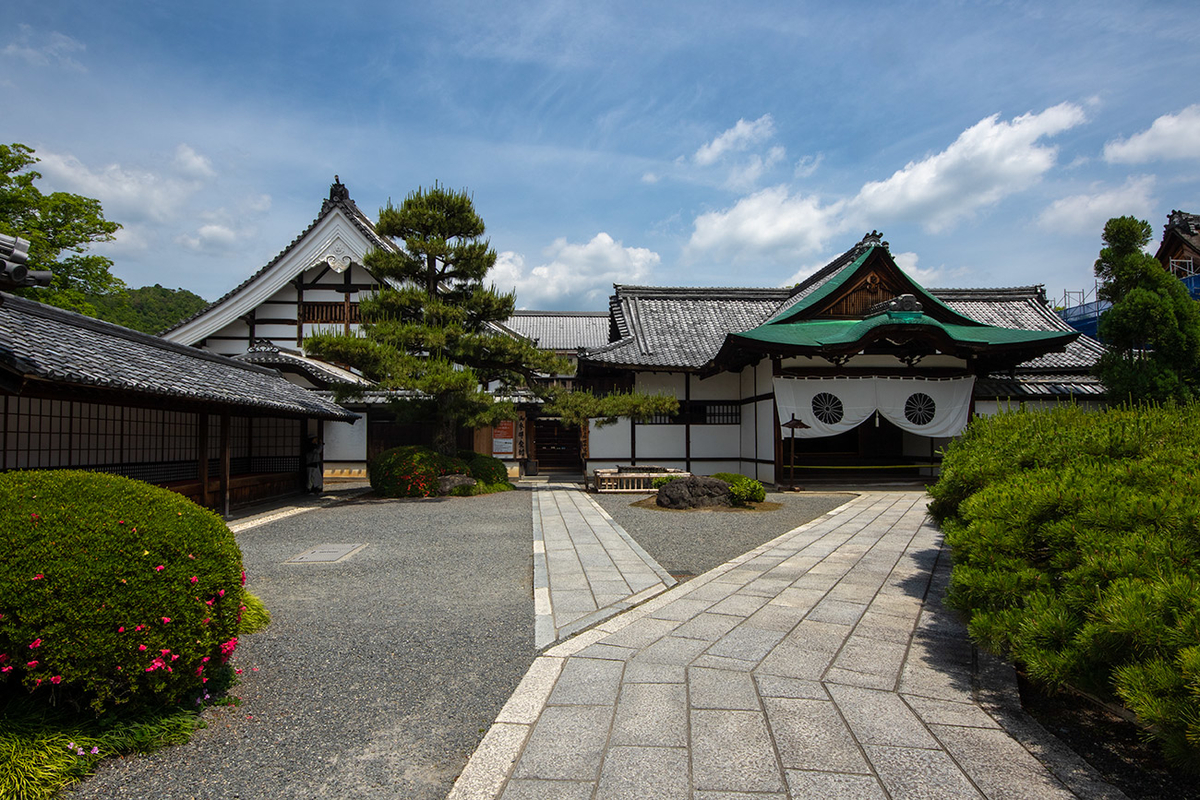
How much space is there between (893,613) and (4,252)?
704cm

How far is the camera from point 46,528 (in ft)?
9.34

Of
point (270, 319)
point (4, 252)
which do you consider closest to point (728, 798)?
point (4, 252)

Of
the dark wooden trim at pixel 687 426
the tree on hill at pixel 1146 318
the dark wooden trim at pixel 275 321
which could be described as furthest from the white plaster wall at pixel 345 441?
the tree on hill at pixel 1146 318

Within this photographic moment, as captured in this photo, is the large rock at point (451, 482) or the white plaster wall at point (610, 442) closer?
the large rock at point (451, 482)

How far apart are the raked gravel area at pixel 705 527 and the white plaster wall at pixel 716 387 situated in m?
4.54

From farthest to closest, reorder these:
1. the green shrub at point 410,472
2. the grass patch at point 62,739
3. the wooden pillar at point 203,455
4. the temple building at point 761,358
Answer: the temple building at point 761,358
the green shrub at point 410,472
the wooden pillar at point 203,455
the grass patch at point 62,739

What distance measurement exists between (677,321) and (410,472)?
9.71 metres

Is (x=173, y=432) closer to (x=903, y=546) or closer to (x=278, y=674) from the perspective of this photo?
(x=278, y=674)

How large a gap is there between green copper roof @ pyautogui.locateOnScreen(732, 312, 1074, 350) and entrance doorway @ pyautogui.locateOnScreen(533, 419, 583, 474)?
33.1 ft

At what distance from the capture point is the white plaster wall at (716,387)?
1752 cm

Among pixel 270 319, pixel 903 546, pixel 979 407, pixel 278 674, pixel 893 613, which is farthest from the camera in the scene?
pixel 270 319

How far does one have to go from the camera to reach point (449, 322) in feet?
46.3

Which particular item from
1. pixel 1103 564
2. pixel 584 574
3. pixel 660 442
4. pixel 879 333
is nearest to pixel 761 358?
pixel 879 333

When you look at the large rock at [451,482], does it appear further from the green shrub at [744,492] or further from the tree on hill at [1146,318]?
the tree on hill at [1146,318]
